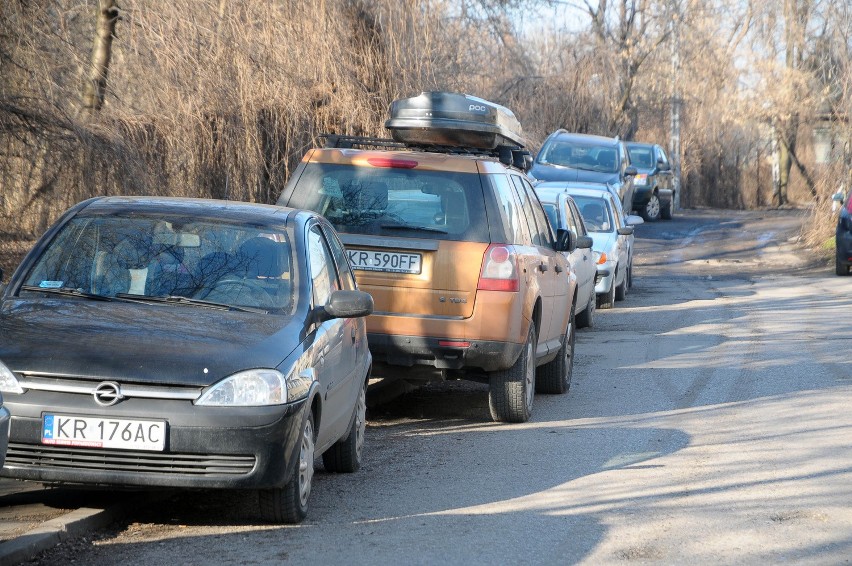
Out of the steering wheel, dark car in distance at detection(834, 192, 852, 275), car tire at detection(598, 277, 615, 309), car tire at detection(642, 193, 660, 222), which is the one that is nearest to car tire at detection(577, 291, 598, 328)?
car tire at detection(598, 277, 615, 309)

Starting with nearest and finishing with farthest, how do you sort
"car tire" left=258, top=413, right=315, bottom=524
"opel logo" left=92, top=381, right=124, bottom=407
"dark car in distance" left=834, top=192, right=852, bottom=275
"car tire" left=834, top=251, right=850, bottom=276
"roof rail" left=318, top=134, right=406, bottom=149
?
"opel logo" left=92, top=381, right=124, bottom=407
"car tire" left=258, top=413, right=315, bottom=524
"roof rail" left=318, top=134, right=406, bottom=149
"dark car in distance" left=834, top=192, right=852, bottom=275
"car tire" left=834, top=251, right=850, bottom=276

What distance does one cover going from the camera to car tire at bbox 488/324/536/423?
9.66 m

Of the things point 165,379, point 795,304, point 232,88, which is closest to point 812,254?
point 795,304

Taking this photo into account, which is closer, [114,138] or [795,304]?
[114,138]

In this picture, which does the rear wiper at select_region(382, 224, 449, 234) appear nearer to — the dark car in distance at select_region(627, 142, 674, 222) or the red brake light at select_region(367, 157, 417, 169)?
the red brake light at select_region(367, 157, 417, 169)

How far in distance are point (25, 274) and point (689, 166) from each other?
A: 136 feet

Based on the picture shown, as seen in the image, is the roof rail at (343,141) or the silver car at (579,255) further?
the silver car at (579,255)

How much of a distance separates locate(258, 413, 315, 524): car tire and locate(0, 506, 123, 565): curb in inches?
30.8

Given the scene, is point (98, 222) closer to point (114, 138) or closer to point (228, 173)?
point (114, 138)

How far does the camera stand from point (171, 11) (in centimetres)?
1533

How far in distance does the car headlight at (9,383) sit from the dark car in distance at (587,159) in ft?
A: 68.3

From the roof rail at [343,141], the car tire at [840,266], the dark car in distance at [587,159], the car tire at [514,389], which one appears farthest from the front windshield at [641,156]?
the car tire at [514,389]

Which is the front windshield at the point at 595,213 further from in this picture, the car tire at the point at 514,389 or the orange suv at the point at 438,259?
the car tire at the point at 514,389

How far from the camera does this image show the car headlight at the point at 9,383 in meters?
5.97
